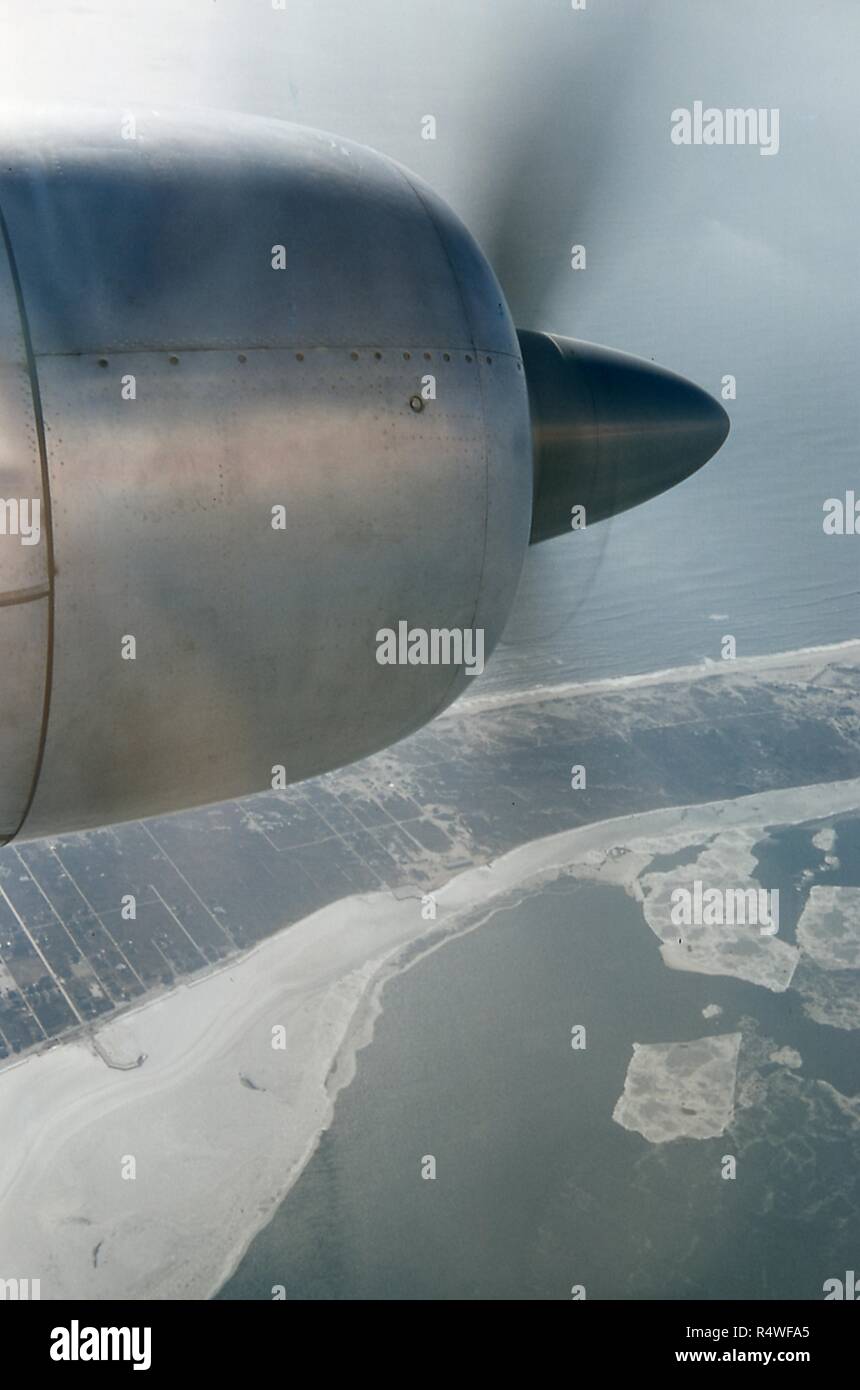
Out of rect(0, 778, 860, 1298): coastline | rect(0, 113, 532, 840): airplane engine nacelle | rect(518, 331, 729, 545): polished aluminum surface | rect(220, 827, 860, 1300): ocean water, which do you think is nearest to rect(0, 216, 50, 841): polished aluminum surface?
rect(0, 113, 532, 840): airplane engine nacelle

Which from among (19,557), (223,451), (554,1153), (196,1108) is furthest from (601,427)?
(554,1153)

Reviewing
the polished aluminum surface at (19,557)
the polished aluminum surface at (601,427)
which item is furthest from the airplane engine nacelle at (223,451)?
the polished aluminum surface at (601,427)

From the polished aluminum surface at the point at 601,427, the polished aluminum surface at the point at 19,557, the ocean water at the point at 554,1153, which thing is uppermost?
the polished aluminum surface at the point at 601,427

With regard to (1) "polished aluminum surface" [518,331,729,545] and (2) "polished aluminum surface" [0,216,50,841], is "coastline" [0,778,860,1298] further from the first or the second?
(2) "polished aluminum surface" [0,216,50,841]

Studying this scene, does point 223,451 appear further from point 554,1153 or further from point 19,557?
point 554,1153

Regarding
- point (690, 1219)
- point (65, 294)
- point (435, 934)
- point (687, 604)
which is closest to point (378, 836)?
point (435, 934)

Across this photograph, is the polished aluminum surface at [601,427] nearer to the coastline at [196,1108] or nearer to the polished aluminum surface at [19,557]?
the polished aluminum surface at [19,557]
